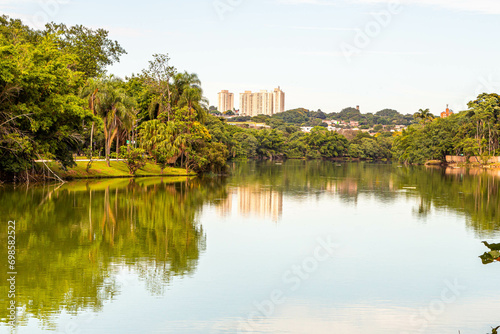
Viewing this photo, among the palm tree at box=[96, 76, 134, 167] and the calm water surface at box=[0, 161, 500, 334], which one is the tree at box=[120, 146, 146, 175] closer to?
the palm tree at box=[96, 76, 134, 167]

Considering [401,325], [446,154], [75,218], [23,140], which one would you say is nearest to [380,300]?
[401,325]

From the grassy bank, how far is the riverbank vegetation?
51 centimetres

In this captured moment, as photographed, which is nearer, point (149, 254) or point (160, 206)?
point (149, 254)

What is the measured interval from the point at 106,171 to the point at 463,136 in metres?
78.1

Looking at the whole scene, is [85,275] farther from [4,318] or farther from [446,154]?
[446,154]

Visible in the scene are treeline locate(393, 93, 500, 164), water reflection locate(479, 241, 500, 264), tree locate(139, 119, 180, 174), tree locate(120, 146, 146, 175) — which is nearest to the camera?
water reflection locate(479, 241, 500, 264)

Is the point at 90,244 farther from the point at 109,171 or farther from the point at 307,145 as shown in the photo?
the point at 307,145

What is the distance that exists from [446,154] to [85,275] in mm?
108450

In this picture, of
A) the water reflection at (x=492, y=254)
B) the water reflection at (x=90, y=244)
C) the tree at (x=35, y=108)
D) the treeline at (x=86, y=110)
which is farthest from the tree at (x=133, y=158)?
the water reflection at (x=492, y=254)

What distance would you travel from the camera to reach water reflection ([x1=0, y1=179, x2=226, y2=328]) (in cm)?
1147

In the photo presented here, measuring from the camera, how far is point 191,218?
23469mm

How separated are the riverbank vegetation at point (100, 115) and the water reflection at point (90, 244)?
6.34m

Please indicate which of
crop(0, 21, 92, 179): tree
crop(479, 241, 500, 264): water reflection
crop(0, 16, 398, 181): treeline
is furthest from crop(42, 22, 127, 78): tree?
crop(479, 241, 500, 264): water reflection

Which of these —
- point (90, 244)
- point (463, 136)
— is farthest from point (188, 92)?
point (463, 136)
